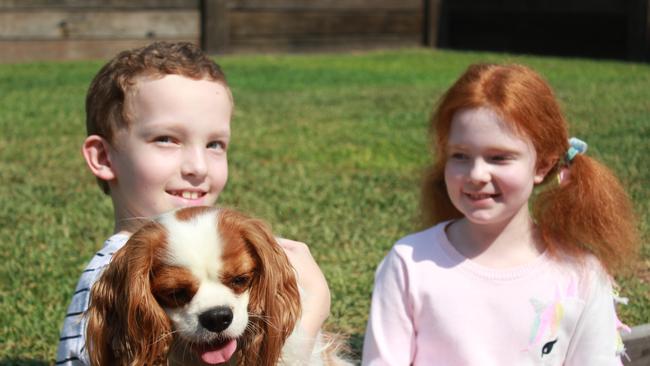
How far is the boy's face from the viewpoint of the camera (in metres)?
3.81

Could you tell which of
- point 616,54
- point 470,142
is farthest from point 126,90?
point 616,54

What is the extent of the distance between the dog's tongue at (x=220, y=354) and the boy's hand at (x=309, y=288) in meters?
0.47

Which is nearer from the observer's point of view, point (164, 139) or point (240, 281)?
point (240, 281)

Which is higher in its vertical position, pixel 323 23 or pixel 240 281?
pixel 240 281

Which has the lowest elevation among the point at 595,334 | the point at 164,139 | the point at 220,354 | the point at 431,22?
the point at 431,22

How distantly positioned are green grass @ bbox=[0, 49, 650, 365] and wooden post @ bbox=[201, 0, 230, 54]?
2915 millimetres

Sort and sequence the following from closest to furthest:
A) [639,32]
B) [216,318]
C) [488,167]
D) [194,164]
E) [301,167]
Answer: [216,318] < [194,164] < [488,167] < [301,167] < [639,32]

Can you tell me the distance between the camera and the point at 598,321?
4.07 m

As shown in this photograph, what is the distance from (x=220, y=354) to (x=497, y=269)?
1314 mm

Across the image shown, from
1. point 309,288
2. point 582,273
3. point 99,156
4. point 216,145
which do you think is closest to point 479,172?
point 582,273

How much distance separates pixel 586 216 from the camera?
411 cm

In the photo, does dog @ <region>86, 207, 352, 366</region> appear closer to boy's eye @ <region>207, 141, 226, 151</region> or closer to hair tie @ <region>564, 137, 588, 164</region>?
boy's eye @ <region>207, 141, 226, 151</region>

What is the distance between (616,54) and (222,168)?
1939 cm

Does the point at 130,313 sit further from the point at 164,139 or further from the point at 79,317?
the point at 164,139
